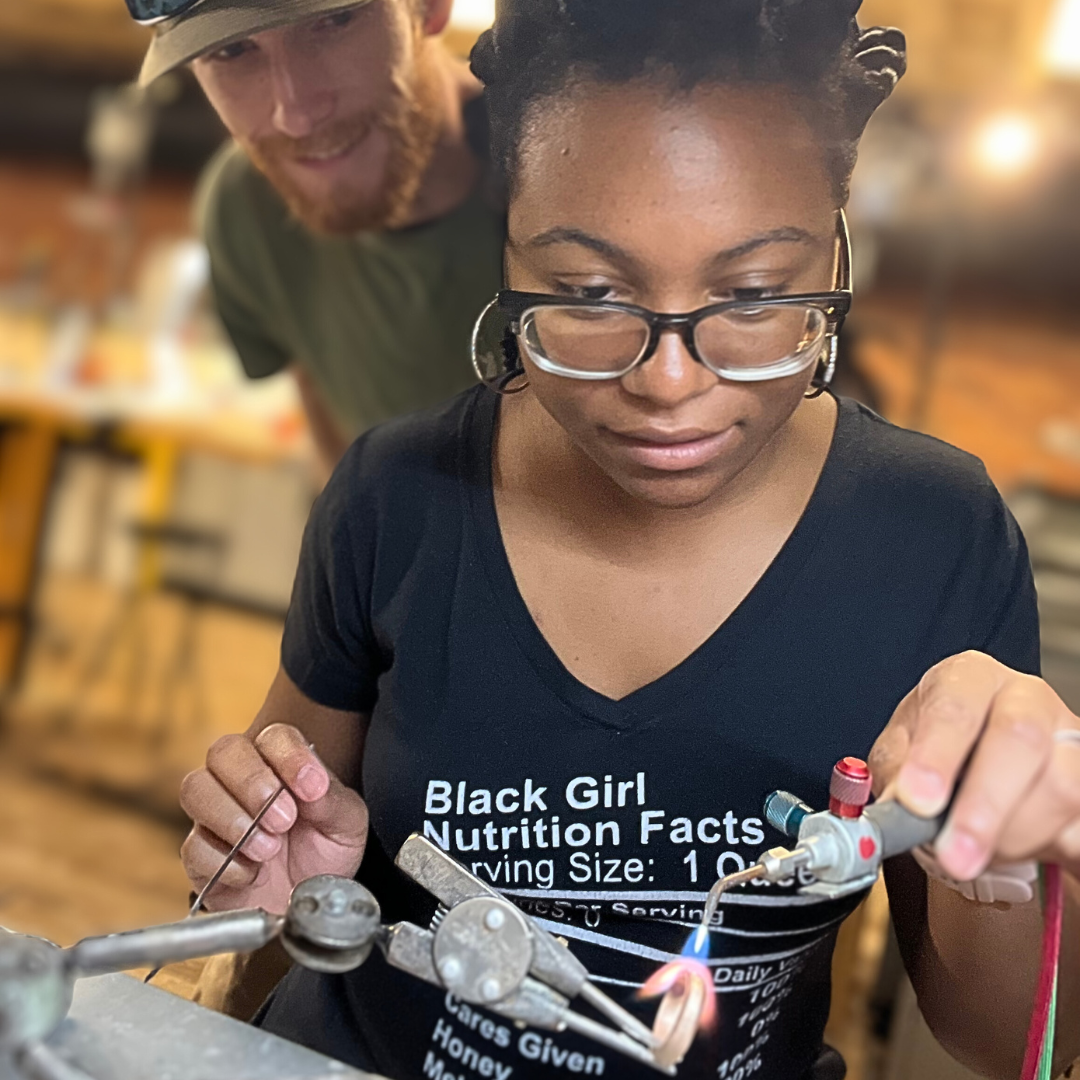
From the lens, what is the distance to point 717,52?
2.27 feet

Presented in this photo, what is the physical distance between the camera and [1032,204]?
409 centimetres

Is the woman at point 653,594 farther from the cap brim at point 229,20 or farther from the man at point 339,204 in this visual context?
the cap brim at point 229,20

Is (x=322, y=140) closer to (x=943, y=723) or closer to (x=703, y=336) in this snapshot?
(x=703, y=336)

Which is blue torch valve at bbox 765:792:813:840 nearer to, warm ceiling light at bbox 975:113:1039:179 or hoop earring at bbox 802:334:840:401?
hoop earring at bbox 802:334:840:401

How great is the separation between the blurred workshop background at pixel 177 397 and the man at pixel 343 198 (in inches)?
29.7

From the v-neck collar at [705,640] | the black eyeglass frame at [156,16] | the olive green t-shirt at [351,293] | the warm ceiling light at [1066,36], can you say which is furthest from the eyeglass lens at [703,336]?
the warm ceiling light at [1066,36]

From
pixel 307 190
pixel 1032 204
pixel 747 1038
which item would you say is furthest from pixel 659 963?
pixel 1032 204

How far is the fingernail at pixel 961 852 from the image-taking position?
614 mm

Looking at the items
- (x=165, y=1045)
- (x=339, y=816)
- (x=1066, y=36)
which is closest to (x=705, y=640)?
(x=339, y=816)

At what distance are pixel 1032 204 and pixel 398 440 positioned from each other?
366 cm

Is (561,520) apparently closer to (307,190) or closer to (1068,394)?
(307,190)

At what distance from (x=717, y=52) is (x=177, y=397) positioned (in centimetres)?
285

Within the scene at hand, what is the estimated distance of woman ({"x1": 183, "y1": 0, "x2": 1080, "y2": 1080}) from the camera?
2.29 feet

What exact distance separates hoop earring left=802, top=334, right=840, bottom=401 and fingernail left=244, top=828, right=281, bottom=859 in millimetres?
438
